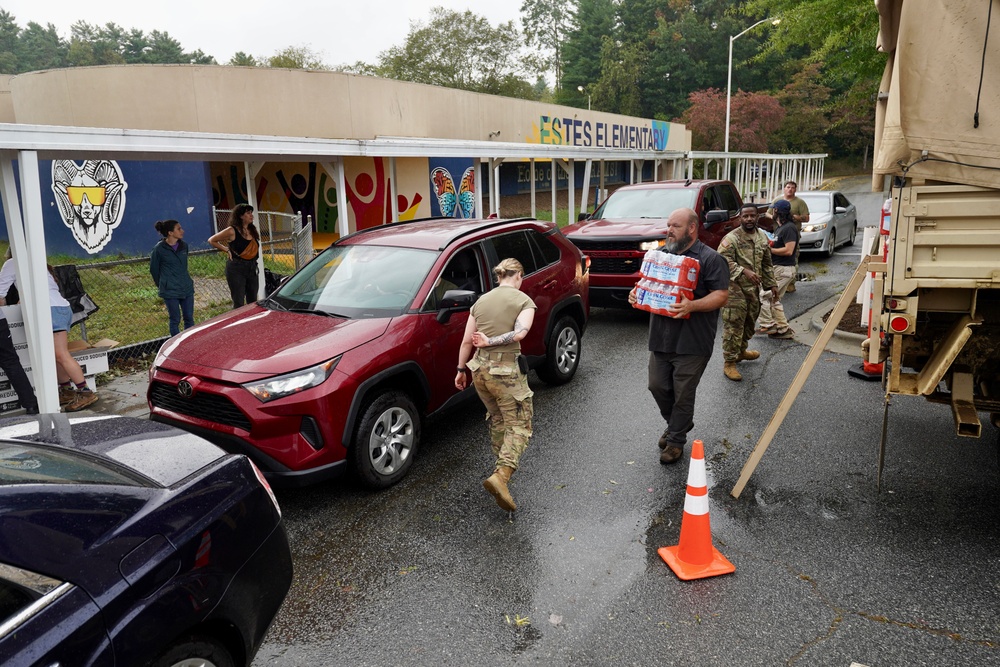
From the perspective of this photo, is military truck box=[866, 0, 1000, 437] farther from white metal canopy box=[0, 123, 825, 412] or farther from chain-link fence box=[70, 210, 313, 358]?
chain-link fence box=[70, 210, 313, 358]

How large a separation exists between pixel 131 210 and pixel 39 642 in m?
18.6

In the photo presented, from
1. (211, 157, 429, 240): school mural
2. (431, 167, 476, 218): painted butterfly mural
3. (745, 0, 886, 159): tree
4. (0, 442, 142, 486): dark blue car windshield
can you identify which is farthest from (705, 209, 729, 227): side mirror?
(431, 167, 476, 218): painted butterfly mural

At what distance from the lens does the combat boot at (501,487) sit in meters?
4.40

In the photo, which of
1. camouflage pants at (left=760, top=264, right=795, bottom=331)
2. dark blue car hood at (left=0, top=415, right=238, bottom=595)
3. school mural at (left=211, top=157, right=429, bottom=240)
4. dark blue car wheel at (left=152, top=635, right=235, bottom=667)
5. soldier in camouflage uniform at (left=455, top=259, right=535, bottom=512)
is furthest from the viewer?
school mural at (left=211, top=157, right=429, bottom=240)

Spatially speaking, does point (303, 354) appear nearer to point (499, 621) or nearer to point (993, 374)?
point (499, 621)

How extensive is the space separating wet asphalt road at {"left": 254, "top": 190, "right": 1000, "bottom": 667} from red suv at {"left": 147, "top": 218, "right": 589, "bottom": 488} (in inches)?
19.1

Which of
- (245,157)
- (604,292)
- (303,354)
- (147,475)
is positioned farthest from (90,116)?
(147,475)

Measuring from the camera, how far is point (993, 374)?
14.1 ft

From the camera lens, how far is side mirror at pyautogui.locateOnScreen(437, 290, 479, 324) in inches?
202

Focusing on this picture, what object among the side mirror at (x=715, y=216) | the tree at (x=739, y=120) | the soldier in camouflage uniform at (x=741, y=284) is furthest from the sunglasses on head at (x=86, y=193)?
the tree at (x=739, y=120)

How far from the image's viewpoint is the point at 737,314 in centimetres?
725

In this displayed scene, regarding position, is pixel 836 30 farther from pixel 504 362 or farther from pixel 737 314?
pixel 504 362

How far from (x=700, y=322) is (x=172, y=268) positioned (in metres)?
6.07

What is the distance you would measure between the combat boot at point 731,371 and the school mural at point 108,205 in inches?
616
